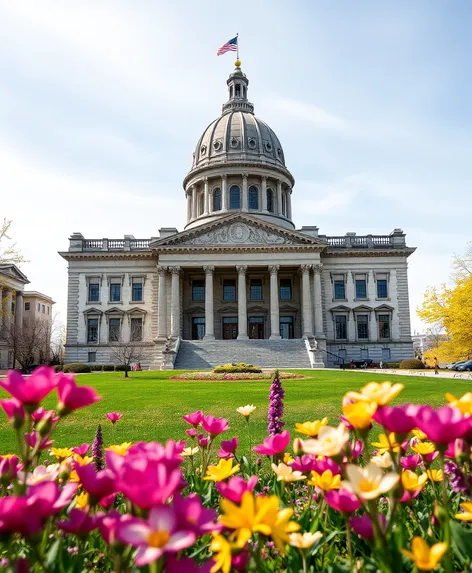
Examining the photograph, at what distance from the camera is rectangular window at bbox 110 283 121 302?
6188 centimetres

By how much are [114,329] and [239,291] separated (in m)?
17.0

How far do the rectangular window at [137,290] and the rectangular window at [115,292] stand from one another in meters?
1.71

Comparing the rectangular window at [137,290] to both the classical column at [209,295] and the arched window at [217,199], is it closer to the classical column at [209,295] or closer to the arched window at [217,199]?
the classical column at [209,295]

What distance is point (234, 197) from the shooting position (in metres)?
74.2

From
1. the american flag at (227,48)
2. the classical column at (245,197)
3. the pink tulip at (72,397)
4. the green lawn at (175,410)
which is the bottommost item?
the green lawn at (175,410)

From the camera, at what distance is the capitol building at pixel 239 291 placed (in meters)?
58.1

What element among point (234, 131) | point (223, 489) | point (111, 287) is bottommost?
point (223, 489)

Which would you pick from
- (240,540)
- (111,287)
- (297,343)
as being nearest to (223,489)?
(240,540)

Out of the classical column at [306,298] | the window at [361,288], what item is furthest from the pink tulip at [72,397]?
the window at [361,288]

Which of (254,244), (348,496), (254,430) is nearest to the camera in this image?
(348,496)

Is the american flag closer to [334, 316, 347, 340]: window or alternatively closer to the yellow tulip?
[334, 316, 347, 340]: window

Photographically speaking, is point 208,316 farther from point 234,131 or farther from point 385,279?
point 234,131

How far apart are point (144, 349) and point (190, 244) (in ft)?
47.0

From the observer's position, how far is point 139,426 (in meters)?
13.3
